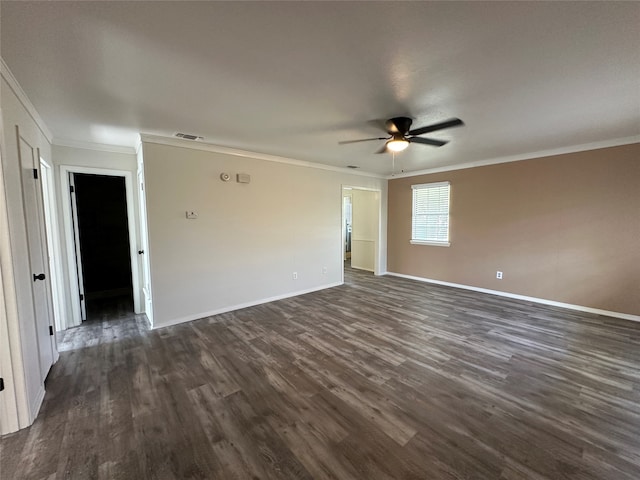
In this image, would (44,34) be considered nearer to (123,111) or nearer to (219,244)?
(123,111)

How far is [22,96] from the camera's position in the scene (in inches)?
86.7

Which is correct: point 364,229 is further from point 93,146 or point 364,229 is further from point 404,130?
point 93,146

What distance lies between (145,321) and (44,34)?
354 cm

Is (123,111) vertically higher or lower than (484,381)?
higher

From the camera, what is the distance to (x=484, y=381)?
2404 mm

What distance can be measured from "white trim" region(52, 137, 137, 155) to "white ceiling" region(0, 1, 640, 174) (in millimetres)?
588

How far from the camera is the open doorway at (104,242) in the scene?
503 centimetres

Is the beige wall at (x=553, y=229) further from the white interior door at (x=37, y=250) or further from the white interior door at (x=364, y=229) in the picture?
the white interior door at (x=37, y=250)

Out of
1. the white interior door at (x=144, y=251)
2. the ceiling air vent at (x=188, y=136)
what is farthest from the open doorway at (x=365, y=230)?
the white interior door at (x=144, y=251)

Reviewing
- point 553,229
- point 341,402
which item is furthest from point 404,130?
point 553,229

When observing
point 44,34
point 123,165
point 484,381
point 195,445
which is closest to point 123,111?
point 44,34

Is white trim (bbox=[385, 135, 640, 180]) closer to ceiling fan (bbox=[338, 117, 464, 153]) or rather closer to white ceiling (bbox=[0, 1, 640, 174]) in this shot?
white ceiling (bbox=[0, 1, 640, 174])

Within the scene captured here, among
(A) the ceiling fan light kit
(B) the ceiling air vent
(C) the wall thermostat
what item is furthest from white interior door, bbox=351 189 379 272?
(B) the ceiling air vent

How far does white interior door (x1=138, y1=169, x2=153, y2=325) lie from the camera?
11.8 feet
